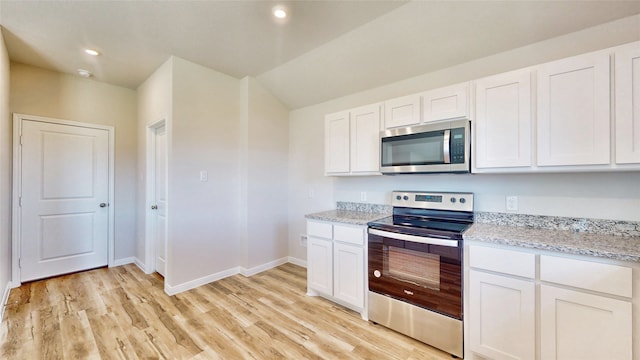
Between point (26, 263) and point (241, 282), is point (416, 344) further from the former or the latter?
point (26, 263)

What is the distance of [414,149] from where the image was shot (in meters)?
2.24

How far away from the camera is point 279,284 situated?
121 inches

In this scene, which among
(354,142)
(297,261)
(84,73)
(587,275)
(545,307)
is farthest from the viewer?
(297,261)

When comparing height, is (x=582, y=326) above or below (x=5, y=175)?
below

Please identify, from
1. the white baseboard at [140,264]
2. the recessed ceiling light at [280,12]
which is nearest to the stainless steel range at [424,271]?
the recessed ceiling light at [280,12]

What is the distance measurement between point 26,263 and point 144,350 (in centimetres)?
259

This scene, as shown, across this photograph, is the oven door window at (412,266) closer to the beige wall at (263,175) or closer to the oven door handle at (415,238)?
the oven door handle at (415,238)

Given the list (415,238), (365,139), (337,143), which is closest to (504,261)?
(415,238)

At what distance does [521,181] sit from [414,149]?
0.87 m

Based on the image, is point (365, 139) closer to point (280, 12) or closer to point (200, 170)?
point (280, 12)

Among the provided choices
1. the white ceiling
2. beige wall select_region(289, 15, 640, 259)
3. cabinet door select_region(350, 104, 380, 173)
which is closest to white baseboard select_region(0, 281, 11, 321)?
the white ceiling

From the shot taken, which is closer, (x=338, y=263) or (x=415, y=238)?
(x=415, y=238)

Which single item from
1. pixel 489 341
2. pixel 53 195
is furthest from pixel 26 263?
pixel 489 341

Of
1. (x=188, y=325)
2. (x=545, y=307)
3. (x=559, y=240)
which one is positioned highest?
(x=559, y=240)
